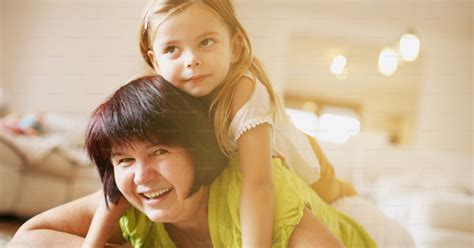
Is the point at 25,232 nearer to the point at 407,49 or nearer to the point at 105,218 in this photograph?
the point at 105,218

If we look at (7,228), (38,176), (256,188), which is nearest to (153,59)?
(256,188)

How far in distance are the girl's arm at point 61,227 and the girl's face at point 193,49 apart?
0.59 ft

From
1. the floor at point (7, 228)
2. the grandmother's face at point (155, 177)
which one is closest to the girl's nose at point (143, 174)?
the grandmother's face at point (155, 177)

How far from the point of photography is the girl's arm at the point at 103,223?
1.59 ft

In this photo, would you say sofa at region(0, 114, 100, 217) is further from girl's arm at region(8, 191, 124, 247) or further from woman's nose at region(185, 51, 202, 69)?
woman's nose at region(185, 51, 202, 69)

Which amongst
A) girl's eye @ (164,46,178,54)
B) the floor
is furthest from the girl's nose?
the floor

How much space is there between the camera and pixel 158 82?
17.0 inches

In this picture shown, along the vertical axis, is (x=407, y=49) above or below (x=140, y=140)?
above

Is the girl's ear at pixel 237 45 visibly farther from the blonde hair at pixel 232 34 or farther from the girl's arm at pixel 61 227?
the girl's arm at pixel 61 227

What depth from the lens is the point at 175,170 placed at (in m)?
0.43

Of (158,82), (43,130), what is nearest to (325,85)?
(158,82)

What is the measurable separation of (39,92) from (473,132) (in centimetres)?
159

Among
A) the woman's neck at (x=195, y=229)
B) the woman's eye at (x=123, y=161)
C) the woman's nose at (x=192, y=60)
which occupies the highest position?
the woman's nose at (x=192, y=60)

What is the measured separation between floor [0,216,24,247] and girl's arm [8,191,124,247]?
3cm
